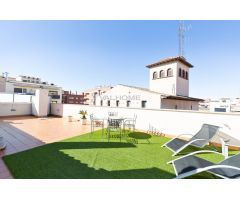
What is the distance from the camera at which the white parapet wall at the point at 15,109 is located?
13359 mm

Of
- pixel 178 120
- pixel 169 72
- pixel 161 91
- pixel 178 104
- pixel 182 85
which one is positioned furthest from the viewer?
pixel 182 85

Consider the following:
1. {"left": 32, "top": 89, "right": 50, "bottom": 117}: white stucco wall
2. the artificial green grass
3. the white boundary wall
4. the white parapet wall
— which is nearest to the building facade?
the white boundary wall

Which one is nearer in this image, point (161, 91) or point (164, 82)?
point (164, 82)

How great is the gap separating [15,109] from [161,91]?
58.6ft

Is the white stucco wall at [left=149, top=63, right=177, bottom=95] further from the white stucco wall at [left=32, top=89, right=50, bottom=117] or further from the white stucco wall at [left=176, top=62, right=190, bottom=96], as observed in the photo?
the white stucco wall at [left=32, top=89, right=50, bottom=117]

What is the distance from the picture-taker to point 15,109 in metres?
14.2

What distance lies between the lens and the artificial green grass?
3.63m

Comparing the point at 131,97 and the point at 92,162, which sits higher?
the point at 131,97

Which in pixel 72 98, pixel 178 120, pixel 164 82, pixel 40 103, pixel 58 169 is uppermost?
pixel 164 82

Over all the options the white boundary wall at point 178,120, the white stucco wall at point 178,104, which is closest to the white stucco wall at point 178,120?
the white boundary wall at point 178,120

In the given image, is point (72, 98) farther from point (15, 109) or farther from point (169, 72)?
point (169, 72)

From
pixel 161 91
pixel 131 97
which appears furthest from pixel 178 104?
pixel 131 97
